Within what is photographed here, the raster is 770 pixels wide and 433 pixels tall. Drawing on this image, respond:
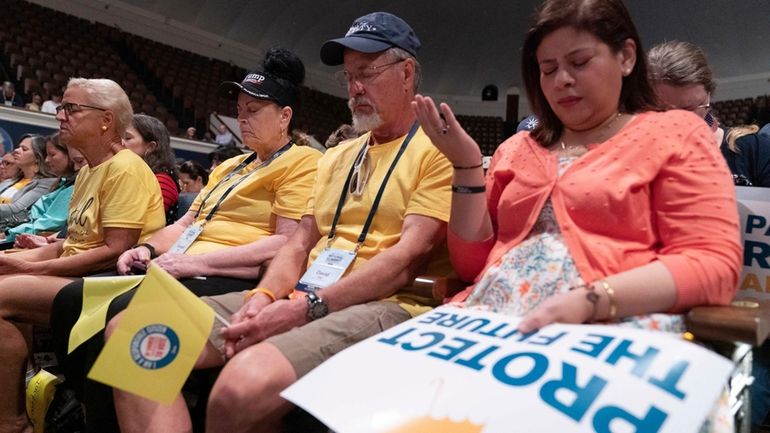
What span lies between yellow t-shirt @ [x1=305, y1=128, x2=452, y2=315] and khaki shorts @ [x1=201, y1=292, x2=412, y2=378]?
3.7 inches

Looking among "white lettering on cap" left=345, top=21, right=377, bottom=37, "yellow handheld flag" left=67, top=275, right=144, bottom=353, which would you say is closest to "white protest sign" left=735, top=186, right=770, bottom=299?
"white lettering on cap" left=345, top=21, right=377, bottom=37

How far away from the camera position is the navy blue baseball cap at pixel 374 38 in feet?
5.16

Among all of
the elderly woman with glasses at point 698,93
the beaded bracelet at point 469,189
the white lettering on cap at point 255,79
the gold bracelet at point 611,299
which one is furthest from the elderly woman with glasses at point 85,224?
the elderly woman with glasses at point 698,93

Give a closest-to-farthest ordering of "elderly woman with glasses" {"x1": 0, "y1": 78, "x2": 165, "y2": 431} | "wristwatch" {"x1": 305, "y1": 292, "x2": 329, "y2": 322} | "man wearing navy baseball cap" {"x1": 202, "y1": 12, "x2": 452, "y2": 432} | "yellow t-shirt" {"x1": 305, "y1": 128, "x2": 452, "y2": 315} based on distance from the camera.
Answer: "man wearing navy baseball cap" {"x1": 202, "y1": 12, "x2": 452, "y2": 432}
"wristwatch" {"x1": 305, "y1": 292, "x2": 329, "y2": 322}
"yellow t-shirt" {"x1": 305, "y1": 128, "x2": 452, "y2": 315}
"elderly woman with glasses" {"x1": 0, "y1": 78, "x2": 165, "y2": 431}

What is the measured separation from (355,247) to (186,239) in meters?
0.80

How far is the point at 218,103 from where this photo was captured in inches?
453

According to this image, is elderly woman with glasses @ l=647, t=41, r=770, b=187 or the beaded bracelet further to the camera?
elderly woman with glasses @ l=647, t=41, r=770, b=187

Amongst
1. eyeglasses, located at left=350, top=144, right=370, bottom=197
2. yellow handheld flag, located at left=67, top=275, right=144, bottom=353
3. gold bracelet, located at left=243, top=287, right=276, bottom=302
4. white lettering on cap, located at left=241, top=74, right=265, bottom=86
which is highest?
white lettering on cap, located at left=241, top=74, right=265, bottom=86

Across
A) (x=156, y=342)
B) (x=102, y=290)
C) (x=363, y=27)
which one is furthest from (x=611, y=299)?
(x=102, y=290)

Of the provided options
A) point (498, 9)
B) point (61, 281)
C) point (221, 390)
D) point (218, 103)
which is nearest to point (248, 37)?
point (218, 103)

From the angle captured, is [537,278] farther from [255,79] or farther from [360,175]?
[255,79]

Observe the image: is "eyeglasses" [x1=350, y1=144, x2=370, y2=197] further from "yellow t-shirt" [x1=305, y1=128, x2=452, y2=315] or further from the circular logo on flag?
the circular logo on flag

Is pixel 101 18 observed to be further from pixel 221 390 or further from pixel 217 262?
pixel 221 390

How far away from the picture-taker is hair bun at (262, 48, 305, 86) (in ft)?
7.14
